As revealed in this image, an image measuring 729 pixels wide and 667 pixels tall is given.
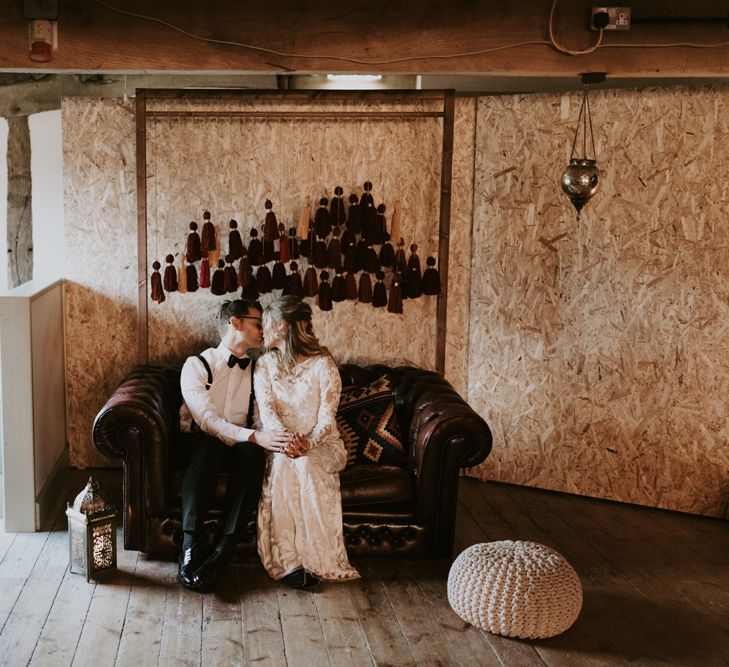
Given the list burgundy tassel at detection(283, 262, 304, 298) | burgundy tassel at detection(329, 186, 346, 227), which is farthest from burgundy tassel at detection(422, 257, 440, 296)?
burgundy tassel at detection(283, 262, 304, 298)

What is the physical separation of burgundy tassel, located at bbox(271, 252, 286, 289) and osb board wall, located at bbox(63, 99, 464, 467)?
0.85 ft

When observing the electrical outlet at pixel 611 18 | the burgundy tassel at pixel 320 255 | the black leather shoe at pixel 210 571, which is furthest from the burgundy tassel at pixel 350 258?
the black leather shoe at pixel 210 571

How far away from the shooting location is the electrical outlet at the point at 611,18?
13.9ft

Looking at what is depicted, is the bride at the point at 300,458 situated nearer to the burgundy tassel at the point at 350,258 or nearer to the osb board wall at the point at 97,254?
the burgundy tassel at the point at 350,258

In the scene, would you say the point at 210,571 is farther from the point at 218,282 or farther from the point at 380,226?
the point at 380,226

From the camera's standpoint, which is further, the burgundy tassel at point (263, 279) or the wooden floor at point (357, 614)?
the burgundy tassel at point (263, 279)

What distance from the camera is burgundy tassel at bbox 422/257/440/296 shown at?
511 centimetres

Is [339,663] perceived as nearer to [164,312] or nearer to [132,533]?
[132,533]

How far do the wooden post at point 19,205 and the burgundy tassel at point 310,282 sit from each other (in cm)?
210

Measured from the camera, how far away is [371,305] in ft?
17.1

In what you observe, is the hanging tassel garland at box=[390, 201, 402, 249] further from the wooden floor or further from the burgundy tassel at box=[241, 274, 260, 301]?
the wooden floor

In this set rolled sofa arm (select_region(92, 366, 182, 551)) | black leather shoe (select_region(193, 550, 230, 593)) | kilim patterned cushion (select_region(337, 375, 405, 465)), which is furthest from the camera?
kilim patterned cushion (select_region(337, 375, 405, 465))

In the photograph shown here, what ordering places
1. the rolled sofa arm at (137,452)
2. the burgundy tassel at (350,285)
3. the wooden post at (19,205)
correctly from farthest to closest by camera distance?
the wooden post at (19,205), the burgundy tassel at (350,285), the rolled sofa arm at (137,452)

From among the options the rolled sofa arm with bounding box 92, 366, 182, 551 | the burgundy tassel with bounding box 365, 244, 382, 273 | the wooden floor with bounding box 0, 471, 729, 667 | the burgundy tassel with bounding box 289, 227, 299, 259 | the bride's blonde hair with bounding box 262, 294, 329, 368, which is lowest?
the wooden floor with bounding box 0, 471, 729, 667
